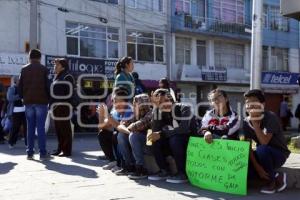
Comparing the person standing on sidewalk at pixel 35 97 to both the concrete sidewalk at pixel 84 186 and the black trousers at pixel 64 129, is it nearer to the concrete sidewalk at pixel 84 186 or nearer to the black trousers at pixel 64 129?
the black trousers at pixel 64 129

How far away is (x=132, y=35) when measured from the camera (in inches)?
1121

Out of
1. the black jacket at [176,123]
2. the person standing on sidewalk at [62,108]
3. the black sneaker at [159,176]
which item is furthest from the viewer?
the person standing on sidewalk at [62,108]

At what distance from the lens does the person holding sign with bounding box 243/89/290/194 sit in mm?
6457

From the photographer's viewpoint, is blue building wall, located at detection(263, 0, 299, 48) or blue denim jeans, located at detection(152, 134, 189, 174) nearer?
blue denim jeans, located at detection(152, 134, 189, 174)

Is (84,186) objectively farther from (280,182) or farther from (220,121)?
(280,182)

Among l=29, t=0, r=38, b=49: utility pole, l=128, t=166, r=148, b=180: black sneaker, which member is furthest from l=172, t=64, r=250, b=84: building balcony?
l=128, t=166, r=148, b=180: black sneaker

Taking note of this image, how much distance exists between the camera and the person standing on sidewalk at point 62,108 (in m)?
9.57

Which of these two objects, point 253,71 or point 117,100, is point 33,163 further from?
point 253,71

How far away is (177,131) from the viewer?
7.00m

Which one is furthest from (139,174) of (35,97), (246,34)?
(246,34)

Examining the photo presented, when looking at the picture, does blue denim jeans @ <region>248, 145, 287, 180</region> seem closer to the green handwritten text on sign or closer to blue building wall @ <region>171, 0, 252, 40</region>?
the green handwritten text on sign

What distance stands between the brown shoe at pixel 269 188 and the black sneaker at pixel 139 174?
66.8 inches

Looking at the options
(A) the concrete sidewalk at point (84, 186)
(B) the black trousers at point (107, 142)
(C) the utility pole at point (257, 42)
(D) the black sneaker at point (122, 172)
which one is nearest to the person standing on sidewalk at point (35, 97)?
(A) the concrete sidewalk at point (84, 186)

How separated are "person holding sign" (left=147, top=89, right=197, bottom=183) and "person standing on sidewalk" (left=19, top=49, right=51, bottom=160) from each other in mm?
2518
